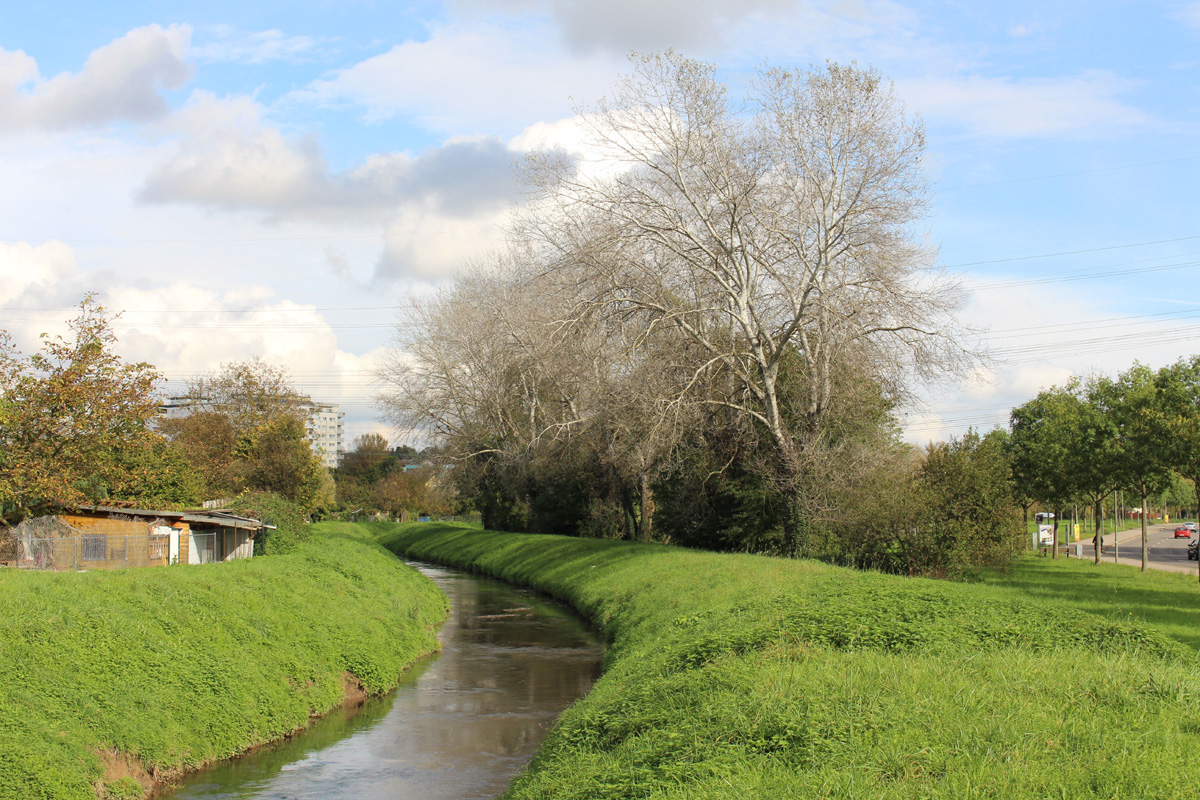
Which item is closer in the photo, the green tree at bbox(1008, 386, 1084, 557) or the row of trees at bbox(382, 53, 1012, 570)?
the row of trees at bbox(382, 53, 1012, 570)

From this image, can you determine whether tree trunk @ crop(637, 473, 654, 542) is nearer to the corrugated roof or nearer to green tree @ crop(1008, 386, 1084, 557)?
green tree @ crop(1008, 386, 1084, 557)

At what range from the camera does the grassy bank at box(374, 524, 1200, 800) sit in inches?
270

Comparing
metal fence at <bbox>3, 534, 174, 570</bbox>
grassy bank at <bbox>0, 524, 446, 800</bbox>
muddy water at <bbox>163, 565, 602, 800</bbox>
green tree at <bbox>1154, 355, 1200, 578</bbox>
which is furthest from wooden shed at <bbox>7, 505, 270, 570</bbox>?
green tree at <bbox>1154, 355, 1200, 578</bbox>

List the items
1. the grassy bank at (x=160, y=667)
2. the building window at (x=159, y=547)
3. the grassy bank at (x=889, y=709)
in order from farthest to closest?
1. the building window at (x=159, y=547)
2. the grassy bank at (x=160, y=667)
3. the grassy bank at (x=889, y=709)

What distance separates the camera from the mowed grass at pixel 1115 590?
19156 millimetres

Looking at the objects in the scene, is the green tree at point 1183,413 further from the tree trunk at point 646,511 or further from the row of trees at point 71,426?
the row of trees at point 71,426

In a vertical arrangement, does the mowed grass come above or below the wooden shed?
below

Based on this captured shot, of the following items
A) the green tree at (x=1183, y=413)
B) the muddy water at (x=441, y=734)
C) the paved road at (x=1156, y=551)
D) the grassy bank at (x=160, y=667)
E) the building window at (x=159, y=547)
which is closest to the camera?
the grassy bank at (x=160, y=667)

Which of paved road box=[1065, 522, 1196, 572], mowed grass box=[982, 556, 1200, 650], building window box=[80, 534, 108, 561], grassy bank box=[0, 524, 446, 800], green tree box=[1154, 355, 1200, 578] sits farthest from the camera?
paved road box=[1065, 522, 1196, 572]

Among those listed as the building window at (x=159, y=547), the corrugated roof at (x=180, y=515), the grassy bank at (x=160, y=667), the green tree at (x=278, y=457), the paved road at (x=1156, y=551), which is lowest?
the paved road at (x=1156, y=551)

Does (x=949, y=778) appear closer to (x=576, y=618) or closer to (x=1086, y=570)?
(x=576, y=618)

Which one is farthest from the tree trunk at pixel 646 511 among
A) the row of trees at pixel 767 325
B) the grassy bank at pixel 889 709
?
the grassy bank at pixel 889 709

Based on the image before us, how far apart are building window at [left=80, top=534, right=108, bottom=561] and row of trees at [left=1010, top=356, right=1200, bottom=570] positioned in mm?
32180

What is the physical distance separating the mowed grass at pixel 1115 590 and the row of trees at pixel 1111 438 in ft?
9.38
